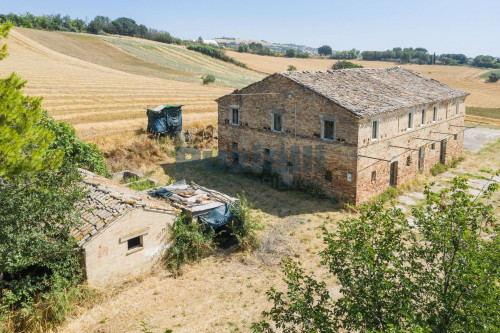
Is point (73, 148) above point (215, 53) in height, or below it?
below

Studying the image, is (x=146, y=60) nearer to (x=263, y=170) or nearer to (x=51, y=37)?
(x=51, y=37)

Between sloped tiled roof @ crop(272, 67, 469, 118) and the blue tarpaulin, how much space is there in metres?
8.47

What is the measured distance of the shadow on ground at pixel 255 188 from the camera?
21.5 m

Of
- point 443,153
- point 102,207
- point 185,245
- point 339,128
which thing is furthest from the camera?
point 443,153

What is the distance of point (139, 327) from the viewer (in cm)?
1212

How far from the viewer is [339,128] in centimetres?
2152

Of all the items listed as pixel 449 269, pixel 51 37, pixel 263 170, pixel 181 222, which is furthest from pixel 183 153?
pixel 51 37

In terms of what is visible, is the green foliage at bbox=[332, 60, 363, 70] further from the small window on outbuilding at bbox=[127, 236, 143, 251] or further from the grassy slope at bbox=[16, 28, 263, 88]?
the small window on outbuilding at bbox=[127, 236, 143, 251]

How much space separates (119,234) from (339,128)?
42.4 feet

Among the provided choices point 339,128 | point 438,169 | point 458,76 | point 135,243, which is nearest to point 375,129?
point 339,128

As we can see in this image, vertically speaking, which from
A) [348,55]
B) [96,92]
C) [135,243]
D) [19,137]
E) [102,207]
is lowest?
[135,243]

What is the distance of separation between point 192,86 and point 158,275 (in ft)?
147

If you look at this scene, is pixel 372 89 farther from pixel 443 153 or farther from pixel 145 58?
pixel 145 58

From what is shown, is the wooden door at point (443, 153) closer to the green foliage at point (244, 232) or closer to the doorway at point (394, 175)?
the doorway at point (394, 175)
